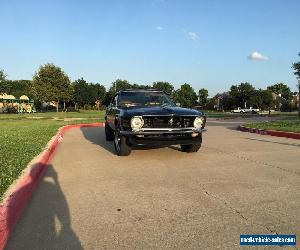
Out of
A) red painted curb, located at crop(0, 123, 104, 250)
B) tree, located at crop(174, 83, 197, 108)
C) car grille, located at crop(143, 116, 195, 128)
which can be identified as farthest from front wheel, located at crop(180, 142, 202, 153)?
tree, located at crop(174, 83, 197, 108)

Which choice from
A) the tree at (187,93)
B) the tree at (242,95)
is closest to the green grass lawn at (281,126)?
the tree at (242,95)

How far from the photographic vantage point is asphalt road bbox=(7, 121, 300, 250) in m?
3.55

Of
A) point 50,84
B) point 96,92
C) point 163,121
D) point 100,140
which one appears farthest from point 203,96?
point 163,121

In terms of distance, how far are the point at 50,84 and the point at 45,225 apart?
57021mm

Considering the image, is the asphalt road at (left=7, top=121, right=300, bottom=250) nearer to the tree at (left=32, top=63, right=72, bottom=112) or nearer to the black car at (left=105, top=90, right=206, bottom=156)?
the black car at (left=105, top=90, right=206, bottom=156)

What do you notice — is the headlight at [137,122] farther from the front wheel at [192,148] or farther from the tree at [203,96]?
the tree at [203,96]

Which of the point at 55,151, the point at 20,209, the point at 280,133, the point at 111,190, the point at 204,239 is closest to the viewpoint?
the point at 204,239

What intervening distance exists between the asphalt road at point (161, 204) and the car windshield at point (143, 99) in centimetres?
209

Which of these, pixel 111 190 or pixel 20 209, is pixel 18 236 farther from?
pixel 111 190

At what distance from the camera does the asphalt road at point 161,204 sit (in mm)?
3555

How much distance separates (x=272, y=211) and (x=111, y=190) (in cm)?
228

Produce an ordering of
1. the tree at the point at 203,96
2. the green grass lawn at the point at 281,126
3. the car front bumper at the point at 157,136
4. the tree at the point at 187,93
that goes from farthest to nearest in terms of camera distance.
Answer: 1. the tree at the point at 203,96
2. the tree at the point at 187,93
3. the green grass lawn at the point at 281,126
4. the car front bumper at the point at 157,136

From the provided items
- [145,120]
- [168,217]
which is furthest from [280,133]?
[168,217]

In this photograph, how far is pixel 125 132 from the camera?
25.9ft
